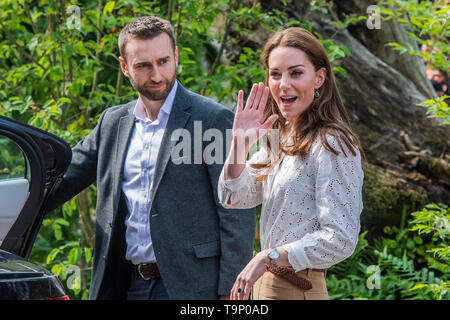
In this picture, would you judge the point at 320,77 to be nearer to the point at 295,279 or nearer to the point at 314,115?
the point at 314,115

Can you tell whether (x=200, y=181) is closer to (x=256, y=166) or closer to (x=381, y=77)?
(x=256, y=166)

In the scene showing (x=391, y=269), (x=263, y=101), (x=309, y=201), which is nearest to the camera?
(x=309, y=201)

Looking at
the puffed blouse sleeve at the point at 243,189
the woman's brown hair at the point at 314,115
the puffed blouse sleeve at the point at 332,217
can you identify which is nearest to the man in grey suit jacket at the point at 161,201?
the puffed blouse sleeve at the point at 243,189

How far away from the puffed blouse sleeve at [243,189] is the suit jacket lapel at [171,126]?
608 mm

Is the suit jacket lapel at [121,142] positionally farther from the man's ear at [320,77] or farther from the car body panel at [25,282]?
the man's ear at [320,77]

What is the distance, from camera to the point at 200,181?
120 inches

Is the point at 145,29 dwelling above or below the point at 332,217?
above

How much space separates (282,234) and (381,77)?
4.11 m

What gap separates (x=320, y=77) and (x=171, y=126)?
924mm

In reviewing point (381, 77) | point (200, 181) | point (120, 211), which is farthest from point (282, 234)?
point (381, 77)

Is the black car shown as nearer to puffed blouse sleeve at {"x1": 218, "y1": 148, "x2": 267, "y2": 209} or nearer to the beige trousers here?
puffed blouse sleeve at {"x1": 218, "y1": 148, "x2": 267, "y2": 209}

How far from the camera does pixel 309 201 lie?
89.3 inches

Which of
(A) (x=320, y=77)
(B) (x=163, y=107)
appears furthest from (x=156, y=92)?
(A) (x=320, y=77)

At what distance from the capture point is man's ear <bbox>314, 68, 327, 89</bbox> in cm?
244
